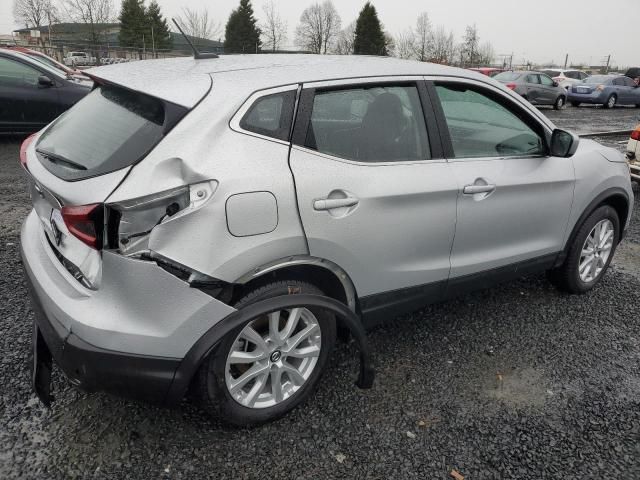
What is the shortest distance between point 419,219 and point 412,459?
1.13 meters

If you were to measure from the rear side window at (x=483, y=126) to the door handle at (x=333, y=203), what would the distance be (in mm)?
841

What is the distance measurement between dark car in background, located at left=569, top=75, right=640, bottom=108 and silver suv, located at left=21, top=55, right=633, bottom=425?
72.7ft

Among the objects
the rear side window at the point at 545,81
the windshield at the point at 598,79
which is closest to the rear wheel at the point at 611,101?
the windshield at the point at 598,79

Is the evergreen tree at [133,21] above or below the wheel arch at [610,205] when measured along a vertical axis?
above

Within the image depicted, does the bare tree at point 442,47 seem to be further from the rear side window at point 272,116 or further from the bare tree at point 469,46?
the rear side window at point 272,116

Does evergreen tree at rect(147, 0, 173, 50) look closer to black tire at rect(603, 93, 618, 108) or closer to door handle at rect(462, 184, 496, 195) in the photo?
black tire at rect(603, 93, 618, 108)

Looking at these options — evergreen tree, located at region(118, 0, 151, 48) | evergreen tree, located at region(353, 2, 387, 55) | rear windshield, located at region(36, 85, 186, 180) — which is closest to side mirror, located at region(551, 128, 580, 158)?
rear windshield, located at region(36, 85, 186, 180)

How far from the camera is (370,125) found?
2.63 meters

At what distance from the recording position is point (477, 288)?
3.15 metres

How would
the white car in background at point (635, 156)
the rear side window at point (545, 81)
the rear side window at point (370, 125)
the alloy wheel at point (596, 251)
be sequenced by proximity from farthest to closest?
1. the rear side window at point (545, 81)
2. the white car in background at point (635, 156)
3. the alloy wheel at point (596, 251)
4. the rear side window at point (370, 125)

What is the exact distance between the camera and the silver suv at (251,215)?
1.98m

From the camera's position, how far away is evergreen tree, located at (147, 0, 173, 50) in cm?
5325

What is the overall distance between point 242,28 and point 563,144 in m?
57.4

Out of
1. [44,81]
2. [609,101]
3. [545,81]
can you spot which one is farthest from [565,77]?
[44,81]
